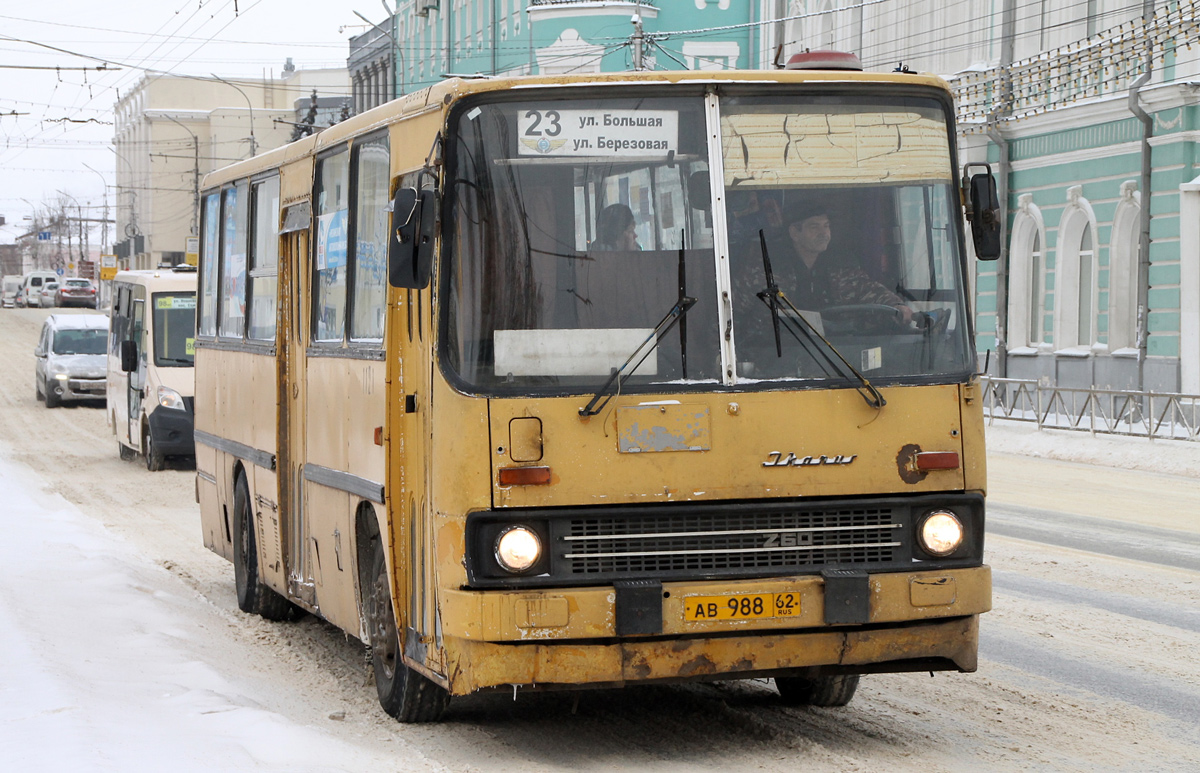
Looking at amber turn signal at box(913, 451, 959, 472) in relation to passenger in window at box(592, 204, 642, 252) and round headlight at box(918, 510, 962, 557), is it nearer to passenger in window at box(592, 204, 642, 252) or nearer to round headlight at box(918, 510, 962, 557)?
round headlight at box(918, 510, 962, 557)

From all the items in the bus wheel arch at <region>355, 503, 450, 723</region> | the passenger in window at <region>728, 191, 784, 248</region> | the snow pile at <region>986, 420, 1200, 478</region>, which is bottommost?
the snow pile at <region>986, 420, 1200, 478</region>

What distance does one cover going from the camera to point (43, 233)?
476 feet

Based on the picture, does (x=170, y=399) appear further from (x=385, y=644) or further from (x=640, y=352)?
(x=640, y=352)

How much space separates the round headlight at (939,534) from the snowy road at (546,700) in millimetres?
808

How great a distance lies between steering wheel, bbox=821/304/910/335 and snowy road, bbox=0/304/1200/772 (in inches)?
65.1

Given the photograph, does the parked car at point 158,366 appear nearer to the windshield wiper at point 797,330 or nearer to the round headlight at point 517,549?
the round headlight at point 517,549

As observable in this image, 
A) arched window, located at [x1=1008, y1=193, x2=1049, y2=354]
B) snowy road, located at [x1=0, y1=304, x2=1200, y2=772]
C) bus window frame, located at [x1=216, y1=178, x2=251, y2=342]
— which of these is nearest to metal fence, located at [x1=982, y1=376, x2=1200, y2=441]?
arched window, located at [x1=1008, y1=193, x2=1049, y2=354]

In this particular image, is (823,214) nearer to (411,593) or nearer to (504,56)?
(411,593)

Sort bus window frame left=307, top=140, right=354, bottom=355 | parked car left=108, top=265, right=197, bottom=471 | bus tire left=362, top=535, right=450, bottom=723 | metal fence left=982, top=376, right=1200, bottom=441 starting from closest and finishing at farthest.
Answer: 1. bus tire left=362, top=535, right=450, bottom=723
2. bus window frame left=307, top=140, right=354, bottom=355
3. parked car left=108, top=265, right=197, bottom=471
4. metal fence left=982, top=376, right=1200, bottom=441

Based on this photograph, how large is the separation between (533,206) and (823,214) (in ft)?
3.81

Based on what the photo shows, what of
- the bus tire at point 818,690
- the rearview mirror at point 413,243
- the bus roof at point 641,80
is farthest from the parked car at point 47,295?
the rearview mirror at point 413,243

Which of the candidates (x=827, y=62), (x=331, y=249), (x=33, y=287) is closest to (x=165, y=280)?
(x=331, y=249)

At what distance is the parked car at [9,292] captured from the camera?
10244 cm

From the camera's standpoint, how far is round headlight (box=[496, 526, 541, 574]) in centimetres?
662
